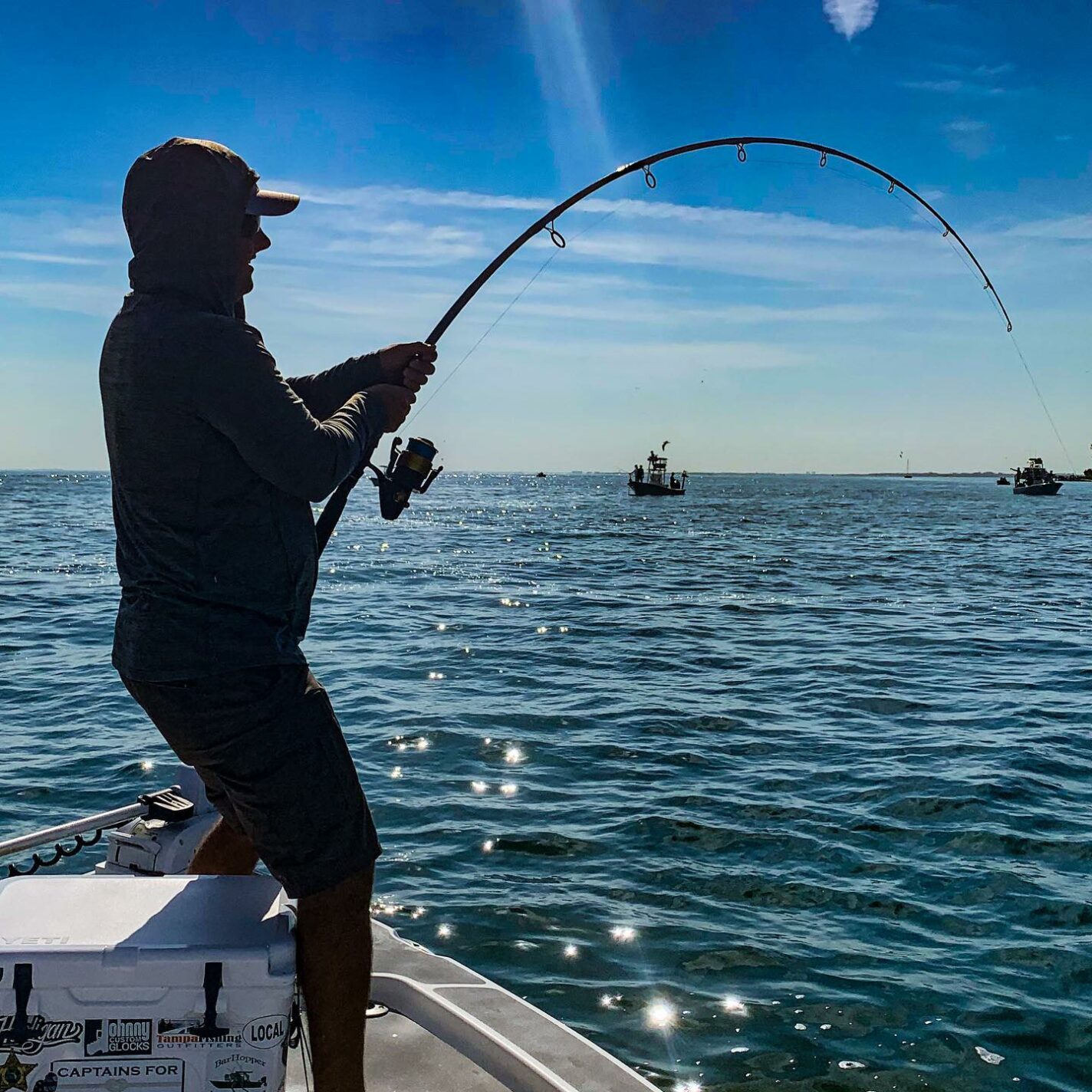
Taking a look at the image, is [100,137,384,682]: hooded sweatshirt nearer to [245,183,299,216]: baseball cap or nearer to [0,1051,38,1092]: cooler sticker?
[245,183,299,216]: baseball cap

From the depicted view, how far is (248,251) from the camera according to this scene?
8.73 ft

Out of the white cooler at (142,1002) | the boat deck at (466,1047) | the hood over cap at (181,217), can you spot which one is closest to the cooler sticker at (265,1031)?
the white cooler at (142,1002)

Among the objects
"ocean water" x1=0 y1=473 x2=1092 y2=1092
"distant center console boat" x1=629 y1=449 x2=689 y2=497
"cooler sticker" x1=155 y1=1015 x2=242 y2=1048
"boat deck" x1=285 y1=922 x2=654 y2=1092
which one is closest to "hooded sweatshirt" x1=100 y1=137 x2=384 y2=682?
"cooler sticker" x1=155 y1=1015 x2=242 y2=1048

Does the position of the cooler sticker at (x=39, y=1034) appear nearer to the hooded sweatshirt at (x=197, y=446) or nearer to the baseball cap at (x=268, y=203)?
the hooded sweatshirt at (x=197, y=446)

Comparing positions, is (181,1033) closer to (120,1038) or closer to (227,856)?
(120,1038)

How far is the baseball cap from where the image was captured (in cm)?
260

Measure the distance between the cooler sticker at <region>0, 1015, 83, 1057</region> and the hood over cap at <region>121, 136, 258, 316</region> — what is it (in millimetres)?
1566

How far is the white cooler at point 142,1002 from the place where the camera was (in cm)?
234

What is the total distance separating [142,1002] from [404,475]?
1827 millimetres

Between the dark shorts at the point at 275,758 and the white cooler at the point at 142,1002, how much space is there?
0.19 metres

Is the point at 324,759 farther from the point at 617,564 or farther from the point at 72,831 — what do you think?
the point at 617,564

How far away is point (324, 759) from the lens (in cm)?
252

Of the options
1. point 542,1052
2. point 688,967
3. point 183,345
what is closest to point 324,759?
point 183,345

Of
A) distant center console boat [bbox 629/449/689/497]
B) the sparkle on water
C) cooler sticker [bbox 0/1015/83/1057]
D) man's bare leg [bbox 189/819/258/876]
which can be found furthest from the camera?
distant center console boat [bbox 629/449/689/497]
